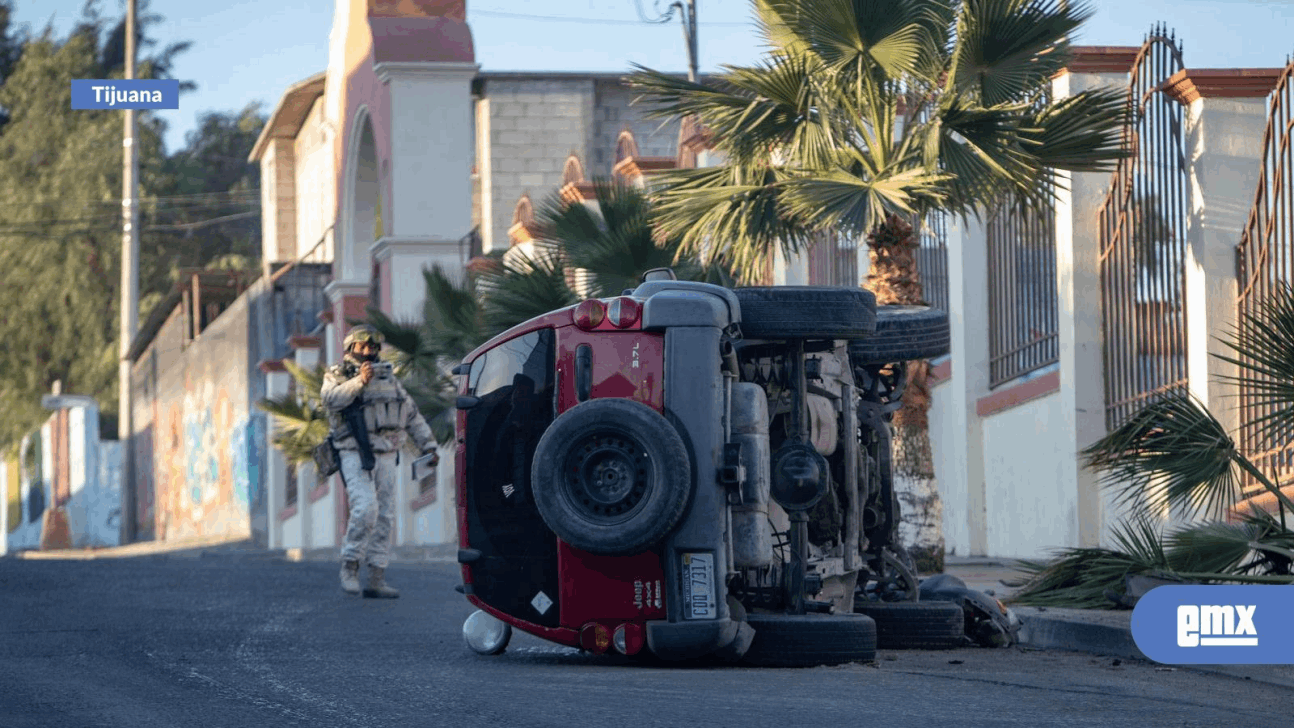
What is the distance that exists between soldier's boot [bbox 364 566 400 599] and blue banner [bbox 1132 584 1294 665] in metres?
5.66

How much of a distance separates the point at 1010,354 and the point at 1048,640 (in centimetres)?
794

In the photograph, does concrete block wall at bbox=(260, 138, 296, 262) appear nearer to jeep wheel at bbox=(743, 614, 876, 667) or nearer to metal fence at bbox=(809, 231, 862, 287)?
metal fence at bbox=(809, 231, 862, 287)

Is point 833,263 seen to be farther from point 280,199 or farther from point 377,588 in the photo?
point 280,199

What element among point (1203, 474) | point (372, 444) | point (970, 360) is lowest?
point (1203, 474)

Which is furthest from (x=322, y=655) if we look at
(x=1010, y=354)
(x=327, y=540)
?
(x=327, y=540)

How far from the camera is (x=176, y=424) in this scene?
155 ft

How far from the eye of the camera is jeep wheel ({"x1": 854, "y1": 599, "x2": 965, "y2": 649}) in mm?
9359

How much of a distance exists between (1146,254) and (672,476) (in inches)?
303

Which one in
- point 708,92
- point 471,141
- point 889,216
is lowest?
point 889,216

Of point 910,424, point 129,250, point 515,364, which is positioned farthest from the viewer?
point 129,250

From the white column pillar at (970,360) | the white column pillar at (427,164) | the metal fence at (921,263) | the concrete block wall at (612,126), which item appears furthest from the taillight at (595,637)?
the concrete block wall at (612,126)

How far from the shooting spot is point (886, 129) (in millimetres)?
14086

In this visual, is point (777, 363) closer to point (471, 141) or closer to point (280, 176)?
point (471, 141)

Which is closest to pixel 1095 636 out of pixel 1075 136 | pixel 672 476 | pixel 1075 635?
pixel 1075 635
